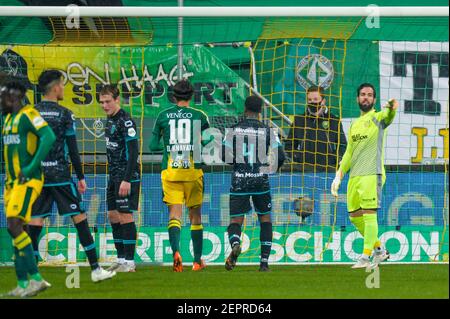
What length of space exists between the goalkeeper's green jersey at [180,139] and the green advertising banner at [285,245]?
1.59 metres

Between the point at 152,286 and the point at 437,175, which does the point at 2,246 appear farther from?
the point at 437,175

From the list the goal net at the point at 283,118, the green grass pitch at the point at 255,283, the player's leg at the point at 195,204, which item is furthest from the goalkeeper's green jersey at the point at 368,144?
the goal net at the point at 283,118

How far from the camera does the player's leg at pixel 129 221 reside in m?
11.8

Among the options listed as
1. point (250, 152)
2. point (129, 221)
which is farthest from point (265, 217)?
point (129, 221)

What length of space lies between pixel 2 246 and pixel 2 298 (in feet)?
14.0

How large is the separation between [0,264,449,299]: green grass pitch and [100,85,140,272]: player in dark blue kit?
1.19ft

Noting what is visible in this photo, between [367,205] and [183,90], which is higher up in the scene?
[183,90]

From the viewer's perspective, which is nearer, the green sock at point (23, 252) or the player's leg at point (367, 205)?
the green sock at point (23, 252)

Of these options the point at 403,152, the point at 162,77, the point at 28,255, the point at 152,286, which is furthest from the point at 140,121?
the point at 28,255

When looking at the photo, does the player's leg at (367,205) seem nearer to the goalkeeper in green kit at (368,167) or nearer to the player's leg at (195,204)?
the goalkeeper in green kit at (368,167)

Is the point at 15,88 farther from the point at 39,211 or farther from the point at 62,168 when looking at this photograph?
the point at 39,211

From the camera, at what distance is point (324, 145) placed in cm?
1379

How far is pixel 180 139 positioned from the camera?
11969mm

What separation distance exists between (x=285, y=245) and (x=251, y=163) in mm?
1897
